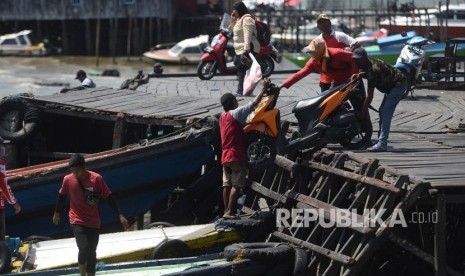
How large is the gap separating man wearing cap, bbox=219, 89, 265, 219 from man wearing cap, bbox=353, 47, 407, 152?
144 centimetres

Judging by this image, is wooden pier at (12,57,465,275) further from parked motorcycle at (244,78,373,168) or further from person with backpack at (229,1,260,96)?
person with backpack at (229,1,260,96)

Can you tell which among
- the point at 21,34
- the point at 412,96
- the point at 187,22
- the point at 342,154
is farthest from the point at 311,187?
the point at 187,22

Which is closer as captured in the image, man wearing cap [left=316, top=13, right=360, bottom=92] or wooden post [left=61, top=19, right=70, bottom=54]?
man wearing cap [left=316, top=13, right=360, bottom=92]

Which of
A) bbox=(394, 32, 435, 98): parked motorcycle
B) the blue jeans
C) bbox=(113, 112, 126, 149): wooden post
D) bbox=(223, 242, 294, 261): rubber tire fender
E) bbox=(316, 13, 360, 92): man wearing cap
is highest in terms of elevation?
bbox=(316, 13, 360, 92): man wearing cap

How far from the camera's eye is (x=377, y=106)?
16.3 meters

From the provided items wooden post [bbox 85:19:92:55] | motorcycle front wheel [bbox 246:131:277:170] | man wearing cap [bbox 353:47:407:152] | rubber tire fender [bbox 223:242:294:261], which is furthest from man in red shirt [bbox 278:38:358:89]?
wooden post [bbox 85:19:92:55]

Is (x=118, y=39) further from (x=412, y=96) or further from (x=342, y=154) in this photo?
(x=342, y=154)

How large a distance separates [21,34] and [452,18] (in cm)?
2346

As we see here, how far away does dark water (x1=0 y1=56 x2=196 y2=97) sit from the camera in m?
39.7

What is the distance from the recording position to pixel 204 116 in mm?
14750

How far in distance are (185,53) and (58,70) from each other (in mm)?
6052

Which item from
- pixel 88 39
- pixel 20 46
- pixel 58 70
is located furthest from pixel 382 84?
pixel 88 39

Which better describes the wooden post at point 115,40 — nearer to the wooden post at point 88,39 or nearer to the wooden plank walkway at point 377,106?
the wooden post at point 88,39

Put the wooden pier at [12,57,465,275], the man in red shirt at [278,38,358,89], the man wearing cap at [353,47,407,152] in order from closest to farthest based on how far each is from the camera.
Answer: the wooden pier at [12,57,465,275], the man wearing cap at [353,47,407,152], the man in red shirt at [278,38,358,89]
